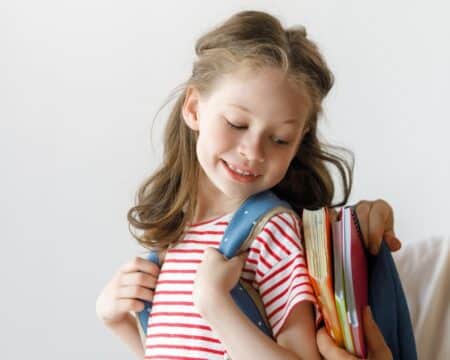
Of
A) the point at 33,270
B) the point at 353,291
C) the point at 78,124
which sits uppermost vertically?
the point at 78,124

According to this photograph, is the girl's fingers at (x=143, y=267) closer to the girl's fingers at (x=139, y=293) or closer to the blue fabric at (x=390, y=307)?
the girl's fingers at (x=139, y=293)

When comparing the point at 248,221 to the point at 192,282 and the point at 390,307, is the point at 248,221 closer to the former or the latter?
the point at 192,282

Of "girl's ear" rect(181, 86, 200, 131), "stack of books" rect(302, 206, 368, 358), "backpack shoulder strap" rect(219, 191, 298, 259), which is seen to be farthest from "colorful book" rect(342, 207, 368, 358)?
"girl's ear" rect(181, 86, 200, 131)

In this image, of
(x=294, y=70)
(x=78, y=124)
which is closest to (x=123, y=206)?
(x=78, y=124)

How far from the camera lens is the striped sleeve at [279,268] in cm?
117

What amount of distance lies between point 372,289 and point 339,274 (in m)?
0.11

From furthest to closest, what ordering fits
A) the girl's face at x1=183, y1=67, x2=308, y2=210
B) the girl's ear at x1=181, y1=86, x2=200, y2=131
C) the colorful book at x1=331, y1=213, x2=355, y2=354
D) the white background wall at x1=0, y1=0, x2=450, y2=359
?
the white background wall at x1=0, y1=0, x2=450, y2=359 < the girl's ear at x1=181, y1=86, x2=200, y2=131 < the girl's face at x1=183, y1=67, x2=308, y2=210 < the colorful book at x1=331, y1=213, x2=355, y2=354

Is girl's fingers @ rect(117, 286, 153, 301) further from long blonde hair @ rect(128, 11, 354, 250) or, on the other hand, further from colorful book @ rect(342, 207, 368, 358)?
colorful book @ rect(342, 207, 368, 358)

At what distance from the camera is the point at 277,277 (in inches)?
47.3

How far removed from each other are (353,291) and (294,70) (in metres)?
0.31

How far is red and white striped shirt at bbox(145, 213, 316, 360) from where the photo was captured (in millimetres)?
1189

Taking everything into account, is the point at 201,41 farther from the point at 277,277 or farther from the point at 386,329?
the point at 386,329

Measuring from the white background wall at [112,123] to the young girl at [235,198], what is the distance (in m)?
0.56

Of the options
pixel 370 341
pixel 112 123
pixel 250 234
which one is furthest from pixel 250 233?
pixel 112 123
